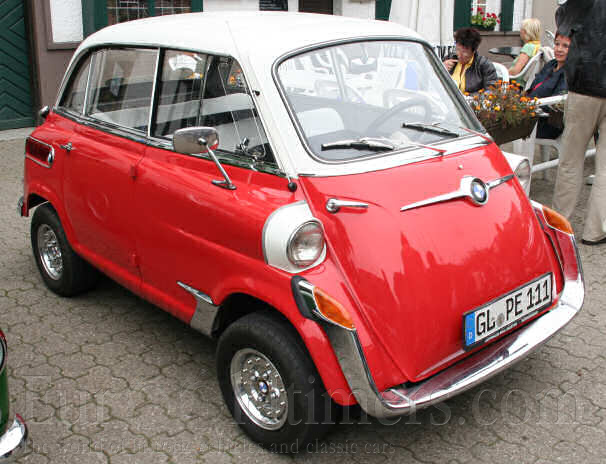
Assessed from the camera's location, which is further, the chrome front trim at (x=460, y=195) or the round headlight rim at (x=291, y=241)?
the chrome front trim at (x=460, y=195)

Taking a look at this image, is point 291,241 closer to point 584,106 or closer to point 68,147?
point 68,147

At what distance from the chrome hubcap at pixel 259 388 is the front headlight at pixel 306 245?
48 centimetres

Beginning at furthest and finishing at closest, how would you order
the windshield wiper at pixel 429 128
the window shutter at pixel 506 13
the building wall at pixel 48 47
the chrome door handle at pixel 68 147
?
the window shutter at pixel 506 13
the building wall at pixel 48 47
the chrome door handle at pixel 68 147
the windshield wiper at pixel 429 128

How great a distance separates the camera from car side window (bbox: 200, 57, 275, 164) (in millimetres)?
3234

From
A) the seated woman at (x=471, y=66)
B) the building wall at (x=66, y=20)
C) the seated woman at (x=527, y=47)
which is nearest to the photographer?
the seated woman at (x=471, y=66)

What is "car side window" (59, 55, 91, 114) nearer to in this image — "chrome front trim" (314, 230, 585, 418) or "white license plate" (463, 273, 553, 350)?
"chrome front trim" (314, 230, 585, 418)

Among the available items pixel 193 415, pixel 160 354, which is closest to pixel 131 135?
pixel 160 354

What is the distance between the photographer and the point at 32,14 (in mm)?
9242

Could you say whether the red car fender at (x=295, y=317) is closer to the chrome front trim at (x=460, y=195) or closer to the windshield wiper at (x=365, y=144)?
the chrome front trim at (x=460, y=195)

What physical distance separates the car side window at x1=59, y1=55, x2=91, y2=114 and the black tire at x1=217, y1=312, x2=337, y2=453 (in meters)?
2.10

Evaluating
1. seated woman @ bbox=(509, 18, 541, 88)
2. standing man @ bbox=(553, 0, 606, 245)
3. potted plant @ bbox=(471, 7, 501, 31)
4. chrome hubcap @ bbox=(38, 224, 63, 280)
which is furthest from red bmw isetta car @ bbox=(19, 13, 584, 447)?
potted plant @ bbox=(471, 7, 501, 31)

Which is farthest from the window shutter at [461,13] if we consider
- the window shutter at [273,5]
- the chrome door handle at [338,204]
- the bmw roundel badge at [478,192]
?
the chrome door handle at [338,204]

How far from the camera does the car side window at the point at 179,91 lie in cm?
353

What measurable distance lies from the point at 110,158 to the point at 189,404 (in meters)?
1.43
